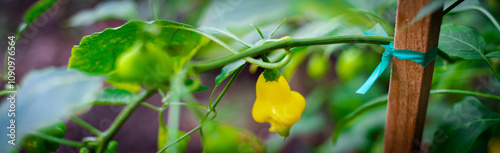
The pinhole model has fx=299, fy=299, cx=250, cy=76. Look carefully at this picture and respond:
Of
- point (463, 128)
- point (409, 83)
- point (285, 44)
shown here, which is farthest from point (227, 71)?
point (463, 128)

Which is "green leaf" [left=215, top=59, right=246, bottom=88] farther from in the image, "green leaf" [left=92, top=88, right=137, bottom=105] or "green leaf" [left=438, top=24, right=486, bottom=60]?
"green leaf" [left=438, top=24, right=486, bottom=60]

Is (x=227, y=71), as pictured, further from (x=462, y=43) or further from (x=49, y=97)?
(x=462, y=43)

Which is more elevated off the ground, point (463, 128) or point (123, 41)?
point (123, 41)

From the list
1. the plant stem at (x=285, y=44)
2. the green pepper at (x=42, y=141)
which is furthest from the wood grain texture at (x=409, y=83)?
the green pepper at (x=42, y=141)

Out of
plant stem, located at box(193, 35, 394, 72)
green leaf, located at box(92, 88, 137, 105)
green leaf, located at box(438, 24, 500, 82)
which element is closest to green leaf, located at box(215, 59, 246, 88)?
plant stem, located at box(193, 35, 394, 72)

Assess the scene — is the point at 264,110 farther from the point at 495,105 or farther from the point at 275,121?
the point at 495,105

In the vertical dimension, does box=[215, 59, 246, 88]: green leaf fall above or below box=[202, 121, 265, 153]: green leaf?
above
